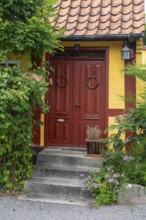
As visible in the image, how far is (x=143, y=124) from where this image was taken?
5.66m

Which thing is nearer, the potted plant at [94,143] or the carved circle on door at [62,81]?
the potted plant at [94,143]

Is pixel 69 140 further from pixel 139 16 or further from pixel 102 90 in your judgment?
pixel 139 16

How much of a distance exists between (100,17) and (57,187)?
165 inches

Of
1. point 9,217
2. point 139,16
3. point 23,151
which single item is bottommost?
point 9,217

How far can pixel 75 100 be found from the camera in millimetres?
7184

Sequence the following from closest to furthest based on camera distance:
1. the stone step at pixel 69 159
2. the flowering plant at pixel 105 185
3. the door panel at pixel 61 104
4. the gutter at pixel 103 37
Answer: the flowering plant at pixel 105 185 → the stone step at pixel 69 159 → the gutter at pixel 103 37 → the door panel at pixel 61 104

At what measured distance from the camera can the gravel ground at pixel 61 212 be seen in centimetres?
463

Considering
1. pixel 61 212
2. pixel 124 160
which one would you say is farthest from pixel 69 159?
pixel 61 212

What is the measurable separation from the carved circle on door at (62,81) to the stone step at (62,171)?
2.09m

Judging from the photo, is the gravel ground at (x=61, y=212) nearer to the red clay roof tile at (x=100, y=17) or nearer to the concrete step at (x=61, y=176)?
the concrete step at (x=61, y=176)

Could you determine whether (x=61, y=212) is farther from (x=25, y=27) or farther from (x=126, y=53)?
(x=126, y=53)

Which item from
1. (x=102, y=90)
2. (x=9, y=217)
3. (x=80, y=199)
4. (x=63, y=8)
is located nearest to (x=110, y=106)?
(x=102, y=90)

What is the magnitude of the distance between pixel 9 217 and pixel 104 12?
17.2ft

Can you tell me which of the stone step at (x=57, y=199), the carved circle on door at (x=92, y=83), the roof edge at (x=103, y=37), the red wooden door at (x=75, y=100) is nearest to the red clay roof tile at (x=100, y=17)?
the roof edge at (x=103, y=37)
